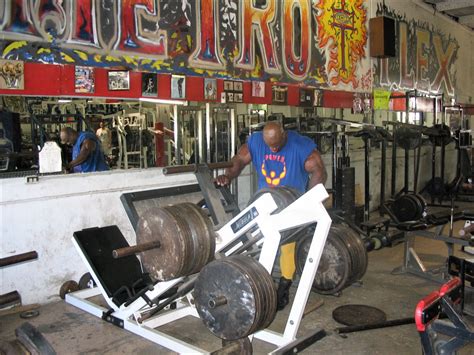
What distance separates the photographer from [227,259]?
2.27 meters

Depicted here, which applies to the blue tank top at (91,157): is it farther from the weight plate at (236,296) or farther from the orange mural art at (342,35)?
the orange mural art at (342,35)

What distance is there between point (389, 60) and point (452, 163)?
3.61 m

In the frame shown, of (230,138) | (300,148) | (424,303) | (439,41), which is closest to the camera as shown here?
(424,303)

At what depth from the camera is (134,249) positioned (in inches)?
89.5

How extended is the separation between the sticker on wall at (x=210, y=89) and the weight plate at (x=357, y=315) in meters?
2.35

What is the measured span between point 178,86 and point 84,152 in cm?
111

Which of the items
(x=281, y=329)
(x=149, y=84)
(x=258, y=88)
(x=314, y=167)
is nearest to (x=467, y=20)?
(x=258, y=88)

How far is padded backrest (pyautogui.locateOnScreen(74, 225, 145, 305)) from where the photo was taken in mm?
3141

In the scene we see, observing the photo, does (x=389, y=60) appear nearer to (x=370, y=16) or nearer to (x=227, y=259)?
(x=370, y=16)

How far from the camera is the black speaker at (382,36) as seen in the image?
6.85 meters

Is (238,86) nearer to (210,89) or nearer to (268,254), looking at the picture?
(210,89)

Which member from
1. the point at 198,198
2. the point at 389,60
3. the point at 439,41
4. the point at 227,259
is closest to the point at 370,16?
the point at 389,60

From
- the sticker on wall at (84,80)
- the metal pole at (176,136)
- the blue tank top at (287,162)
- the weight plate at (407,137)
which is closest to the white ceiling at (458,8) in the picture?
the weight plate at (407,137)

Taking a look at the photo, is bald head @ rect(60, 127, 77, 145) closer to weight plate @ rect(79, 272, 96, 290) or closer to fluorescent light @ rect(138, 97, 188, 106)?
fluorescent light @ rect(138, 97, 188, 106)
